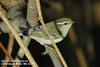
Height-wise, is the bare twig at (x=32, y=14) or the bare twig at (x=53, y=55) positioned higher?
the bare twig at (x=32, y=14)

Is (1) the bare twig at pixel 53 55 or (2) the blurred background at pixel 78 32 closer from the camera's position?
(1) the bare twig at pixel 53 55

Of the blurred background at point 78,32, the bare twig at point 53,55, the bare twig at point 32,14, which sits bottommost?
the blurred background at point 78,32

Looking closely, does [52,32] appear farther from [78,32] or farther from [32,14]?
[78,32]

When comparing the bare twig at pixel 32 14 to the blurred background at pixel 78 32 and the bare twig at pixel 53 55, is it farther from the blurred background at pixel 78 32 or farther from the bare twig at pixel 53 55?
the blurred background at pixel 78 32

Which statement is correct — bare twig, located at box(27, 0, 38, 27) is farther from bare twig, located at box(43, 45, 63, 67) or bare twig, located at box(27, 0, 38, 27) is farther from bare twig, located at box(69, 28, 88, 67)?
bare twig, located at box(69, 28, 88, 67)

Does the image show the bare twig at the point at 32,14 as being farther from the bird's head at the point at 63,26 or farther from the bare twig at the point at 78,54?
the bare twig at the point at 78,54

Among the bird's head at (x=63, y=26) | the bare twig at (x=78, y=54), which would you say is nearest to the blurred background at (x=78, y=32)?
the bare twig at (x=78, y=54)

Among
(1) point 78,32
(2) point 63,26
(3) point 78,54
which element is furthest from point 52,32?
(1) point 78,32

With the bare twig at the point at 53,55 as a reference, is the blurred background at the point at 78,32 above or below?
below
